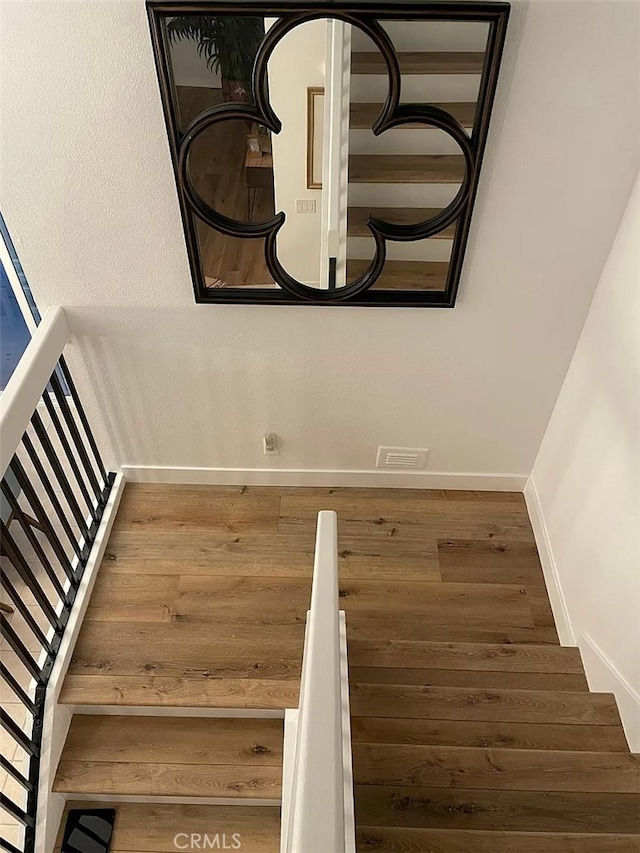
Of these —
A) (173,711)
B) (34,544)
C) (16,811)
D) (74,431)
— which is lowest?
(16,811)

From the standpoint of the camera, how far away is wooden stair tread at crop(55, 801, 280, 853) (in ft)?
7.75

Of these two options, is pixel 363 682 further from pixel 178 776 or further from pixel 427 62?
pixel 427 62

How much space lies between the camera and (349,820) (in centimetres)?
155

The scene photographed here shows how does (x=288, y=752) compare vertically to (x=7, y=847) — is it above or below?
above

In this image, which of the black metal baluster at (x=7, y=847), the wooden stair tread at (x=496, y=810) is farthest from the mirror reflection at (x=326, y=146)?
the black metal baluster at (x=7, y=847)

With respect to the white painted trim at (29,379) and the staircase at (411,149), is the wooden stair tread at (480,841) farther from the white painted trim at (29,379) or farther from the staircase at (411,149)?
the staircase at (411,149)

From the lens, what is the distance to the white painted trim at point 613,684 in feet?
6.77

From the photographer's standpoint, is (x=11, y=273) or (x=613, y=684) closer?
(x=613, y=684)

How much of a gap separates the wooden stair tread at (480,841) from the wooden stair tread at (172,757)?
710mm

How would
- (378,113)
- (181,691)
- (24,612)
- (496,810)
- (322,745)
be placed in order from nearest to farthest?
(322,745) → (496,810) → (378,113) → (24,612) → (181,691)

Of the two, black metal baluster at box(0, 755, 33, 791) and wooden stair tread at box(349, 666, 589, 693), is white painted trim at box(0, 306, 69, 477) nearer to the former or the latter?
black metal baluster at box(0, 755, 33, 791)

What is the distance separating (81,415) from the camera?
2799mm

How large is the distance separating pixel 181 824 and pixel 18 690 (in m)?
0.71

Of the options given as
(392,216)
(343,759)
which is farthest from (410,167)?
(343,759)
